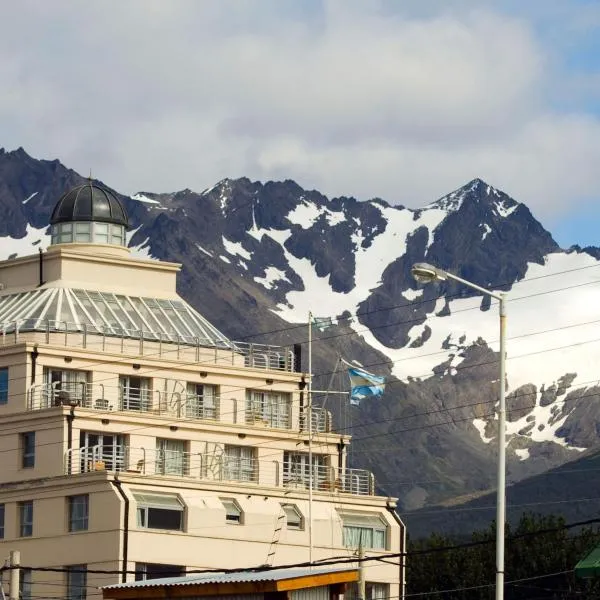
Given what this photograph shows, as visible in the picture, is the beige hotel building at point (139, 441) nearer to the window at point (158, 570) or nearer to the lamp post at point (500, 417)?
the window at point (158, 570)

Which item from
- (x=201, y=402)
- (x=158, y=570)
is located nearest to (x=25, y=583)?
(x=158, y=570)

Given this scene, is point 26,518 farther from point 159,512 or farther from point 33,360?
point 33,360

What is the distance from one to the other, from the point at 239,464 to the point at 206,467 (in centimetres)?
345

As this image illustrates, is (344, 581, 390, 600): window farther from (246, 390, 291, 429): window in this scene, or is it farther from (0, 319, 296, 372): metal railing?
(0, 319, 296, 372): metal railing

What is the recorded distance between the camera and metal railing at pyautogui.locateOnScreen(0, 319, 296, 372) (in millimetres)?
141875

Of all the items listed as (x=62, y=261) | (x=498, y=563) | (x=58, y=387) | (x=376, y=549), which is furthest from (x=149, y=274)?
(x=498, y=563)

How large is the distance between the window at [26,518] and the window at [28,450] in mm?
2583

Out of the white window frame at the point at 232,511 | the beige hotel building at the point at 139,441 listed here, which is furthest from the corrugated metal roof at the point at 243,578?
the white window frame at the point at 232,511

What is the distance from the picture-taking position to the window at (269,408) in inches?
5802

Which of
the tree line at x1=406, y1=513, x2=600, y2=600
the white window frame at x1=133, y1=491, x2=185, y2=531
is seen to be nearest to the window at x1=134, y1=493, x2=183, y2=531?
the white window frame at x1=133, y1=491, x2=185, y2=531

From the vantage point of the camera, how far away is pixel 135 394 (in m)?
142

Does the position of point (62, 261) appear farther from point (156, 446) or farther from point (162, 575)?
point (162, 575)

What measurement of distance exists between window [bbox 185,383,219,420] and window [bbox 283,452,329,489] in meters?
5.97

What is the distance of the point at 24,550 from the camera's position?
437 ft
